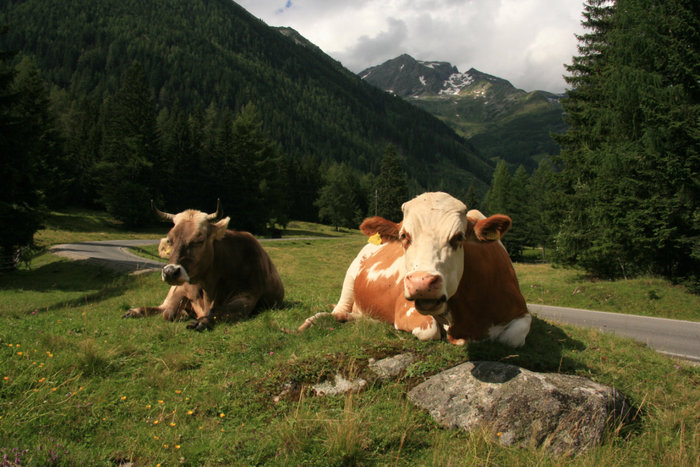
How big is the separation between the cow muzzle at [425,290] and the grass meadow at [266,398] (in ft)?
3.30

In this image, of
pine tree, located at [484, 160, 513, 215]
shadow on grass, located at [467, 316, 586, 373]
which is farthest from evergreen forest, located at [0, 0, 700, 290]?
shadow on grass, located at [467, 316, 586, 373]

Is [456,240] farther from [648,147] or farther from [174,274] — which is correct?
[648,147]

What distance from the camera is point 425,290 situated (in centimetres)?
329

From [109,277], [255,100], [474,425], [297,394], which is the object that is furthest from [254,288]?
[255,100]

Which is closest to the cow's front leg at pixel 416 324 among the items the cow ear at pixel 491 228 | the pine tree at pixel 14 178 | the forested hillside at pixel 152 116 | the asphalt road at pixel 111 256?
the cow ear at pixel 491 228

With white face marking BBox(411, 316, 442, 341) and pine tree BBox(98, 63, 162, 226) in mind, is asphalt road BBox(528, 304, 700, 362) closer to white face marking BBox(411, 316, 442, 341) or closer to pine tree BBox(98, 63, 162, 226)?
white face marking BBox(411, 316, 442, 341)

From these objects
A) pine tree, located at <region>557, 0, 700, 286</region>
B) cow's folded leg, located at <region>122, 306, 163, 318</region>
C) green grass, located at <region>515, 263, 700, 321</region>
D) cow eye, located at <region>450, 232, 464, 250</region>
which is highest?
pine tree, located at <region>557, 0, 700, 286</region>

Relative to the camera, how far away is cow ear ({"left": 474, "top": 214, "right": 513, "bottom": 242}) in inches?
155

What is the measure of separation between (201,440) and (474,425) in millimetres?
2265

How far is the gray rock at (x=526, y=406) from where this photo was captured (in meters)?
3.34

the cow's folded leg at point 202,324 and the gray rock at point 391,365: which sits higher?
the gray rock at point 391,365

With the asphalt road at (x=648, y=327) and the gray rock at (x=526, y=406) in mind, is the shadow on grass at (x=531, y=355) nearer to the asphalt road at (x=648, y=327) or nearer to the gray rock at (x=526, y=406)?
the gray rock at (x=526, y=406)

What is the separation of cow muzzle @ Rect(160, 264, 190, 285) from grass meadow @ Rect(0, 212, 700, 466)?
2.49ft

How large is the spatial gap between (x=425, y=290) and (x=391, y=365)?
4.43ft
